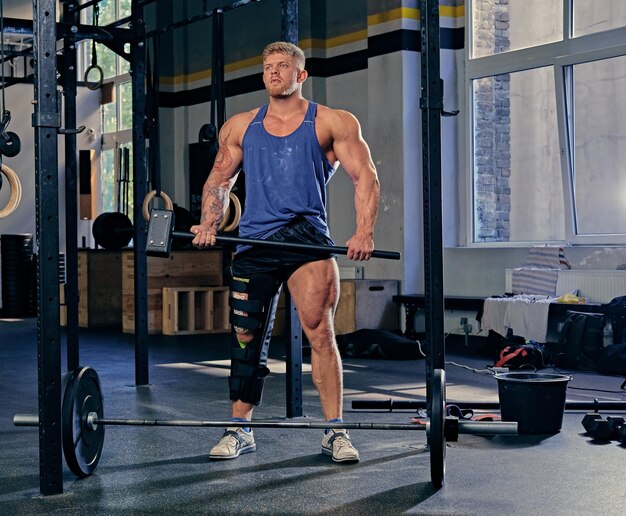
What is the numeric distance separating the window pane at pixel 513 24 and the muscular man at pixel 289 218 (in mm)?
4921

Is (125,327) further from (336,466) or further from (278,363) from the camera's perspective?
(336,466)

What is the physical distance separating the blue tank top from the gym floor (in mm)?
862

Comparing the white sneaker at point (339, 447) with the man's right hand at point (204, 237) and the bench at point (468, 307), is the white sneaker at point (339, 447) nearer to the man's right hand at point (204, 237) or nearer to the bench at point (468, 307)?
the man's right hand at point (204, 237)

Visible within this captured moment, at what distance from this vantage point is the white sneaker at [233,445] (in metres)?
3.67

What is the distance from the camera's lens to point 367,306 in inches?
338

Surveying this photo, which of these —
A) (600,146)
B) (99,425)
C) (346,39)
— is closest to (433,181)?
(99,425)

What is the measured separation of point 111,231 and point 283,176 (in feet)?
23.5

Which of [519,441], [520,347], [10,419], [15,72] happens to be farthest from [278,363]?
[15,72]

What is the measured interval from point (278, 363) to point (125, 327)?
2862mm

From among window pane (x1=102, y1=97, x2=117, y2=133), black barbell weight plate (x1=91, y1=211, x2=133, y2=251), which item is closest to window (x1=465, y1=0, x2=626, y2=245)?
black barbell weight plate (x1=91, y1=211, x2=133, y2=251)

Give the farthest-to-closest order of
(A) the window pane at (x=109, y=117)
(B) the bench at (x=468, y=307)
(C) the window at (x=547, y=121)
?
1. (A) the window pane at (x=109, y=117)
2. (C) the window at (x=547, y=121)
3. (B) the bench at (x=468, y=307)

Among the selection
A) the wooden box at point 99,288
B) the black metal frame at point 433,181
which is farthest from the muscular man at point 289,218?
the wooden box at point 99,288

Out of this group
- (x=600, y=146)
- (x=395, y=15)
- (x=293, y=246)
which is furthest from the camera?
(x=395, y=15)

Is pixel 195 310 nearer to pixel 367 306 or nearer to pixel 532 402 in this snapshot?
pixel 367 306
